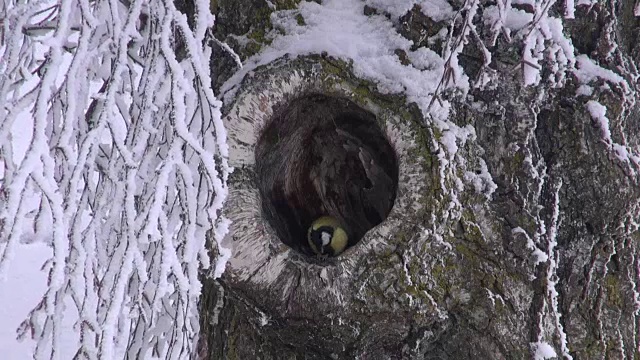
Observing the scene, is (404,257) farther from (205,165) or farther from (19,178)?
(19,178)

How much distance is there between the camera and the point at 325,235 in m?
2.10

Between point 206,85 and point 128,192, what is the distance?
267 millimetres

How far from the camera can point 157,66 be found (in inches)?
48.0

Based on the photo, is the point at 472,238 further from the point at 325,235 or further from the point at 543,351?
the point at 325,235

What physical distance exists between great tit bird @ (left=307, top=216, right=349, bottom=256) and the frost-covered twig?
71 cm

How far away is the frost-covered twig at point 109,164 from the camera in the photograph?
108 centimetres

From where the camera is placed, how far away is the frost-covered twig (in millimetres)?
1081

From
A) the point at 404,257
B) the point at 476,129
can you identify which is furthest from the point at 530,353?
the point at 476,129

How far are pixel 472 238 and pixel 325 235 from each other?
0.65 m

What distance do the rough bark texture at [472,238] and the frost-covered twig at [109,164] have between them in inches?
10.6

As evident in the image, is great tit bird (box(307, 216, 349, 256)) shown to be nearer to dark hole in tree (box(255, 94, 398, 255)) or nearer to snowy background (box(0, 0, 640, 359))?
dark hole in tree (box(255, 94, 398, 255))

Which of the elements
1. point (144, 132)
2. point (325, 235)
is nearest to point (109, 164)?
point (144, 132)

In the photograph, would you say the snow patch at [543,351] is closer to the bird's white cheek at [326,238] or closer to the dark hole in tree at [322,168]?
the dark hole in tree at [322,168]

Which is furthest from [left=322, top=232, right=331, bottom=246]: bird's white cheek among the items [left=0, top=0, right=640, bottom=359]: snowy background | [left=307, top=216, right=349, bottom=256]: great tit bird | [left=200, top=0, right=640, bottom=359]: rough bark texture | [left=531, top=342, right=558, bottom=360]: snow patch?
[left=531, top=342, right=558, bottom=360]: snow patch
